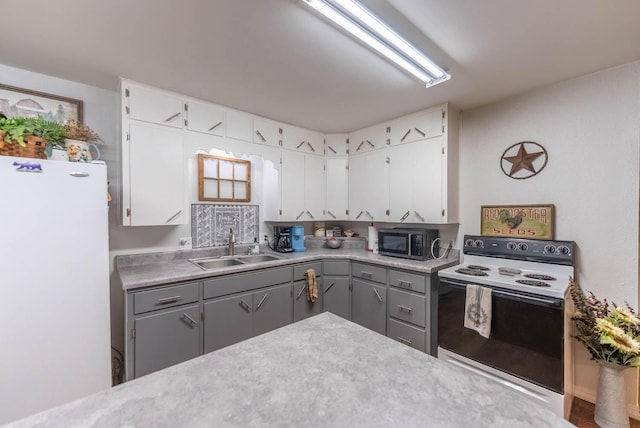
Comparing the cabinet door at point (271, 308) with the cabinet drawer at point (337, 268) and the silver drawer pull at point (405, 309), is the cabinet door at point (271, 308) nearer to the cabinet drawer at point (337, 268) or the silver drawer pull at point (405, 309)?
the cabinet drawer at point (337, 268)

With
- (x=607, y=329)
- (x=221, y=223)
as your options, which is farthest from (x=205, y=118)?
(x=607, y=329)

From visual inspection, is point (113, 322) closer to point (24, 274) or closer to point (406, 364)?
point (24, 274)

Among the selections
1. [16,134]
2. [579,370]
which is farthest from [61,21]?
[579,370]

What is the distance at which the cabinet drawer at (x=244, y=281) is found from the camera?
2001 millimetres

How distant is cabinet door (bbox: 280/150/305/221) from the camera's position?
2.95 metres

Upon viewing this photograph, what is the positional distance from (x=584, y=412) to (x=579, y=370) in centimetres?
27

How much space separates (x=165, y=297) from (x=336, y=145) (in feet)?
7.85

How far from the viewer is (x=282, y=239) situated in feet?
9.64

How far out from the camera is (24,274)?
4.62ft

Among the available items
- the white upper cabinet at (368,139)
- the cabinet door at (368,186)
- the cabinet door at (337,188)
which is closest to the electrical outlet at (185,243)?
the cabinet door at (337,188)

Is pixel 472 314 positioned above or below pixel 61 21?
below

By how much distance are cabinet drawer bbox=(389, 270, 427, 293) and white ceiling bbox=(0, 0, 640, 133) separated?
1.52m

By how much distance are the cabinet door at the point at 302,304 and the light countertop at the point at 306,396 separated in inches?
64.1

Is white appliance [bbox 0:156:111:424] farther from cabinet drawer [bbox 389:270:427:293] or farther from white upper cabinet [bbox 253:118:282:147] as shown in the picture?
cabinet drawer [bbox 389:270:427:293]
